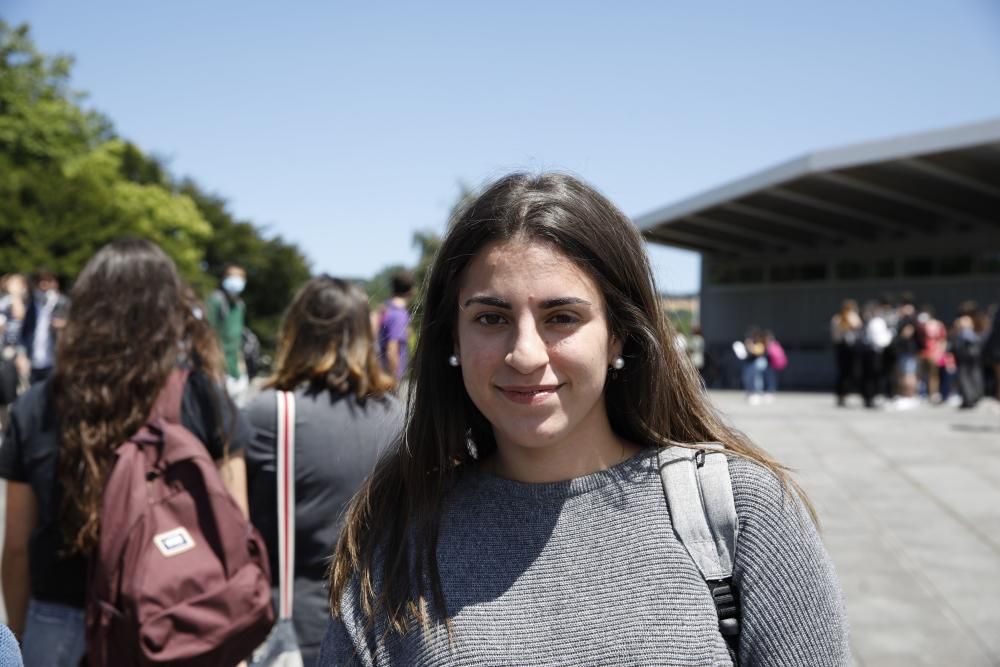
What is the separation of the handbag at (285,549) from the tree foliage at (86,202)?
25593 mm

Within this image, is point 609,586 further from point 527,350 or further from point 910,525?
point 910,525

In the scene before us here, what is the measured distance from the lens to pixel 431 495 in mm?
1858

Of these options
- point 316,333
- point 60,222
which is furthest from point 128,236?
point 60,222

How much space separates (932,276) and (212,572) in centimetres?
3080

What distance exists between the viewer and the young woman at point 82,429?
2.71 m

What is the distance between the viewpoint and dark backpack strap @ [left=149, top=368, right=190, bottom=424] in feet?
9.27

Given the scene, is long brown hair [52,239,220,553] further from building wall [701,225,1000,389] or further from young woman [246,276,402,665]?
building wall [701,225,1000,389]

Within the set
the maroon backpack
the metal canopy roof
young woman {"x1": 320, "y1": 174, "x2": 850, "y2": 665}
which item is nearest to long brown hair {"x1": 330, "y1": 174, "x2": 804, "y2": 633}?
young woman {"x1": 320, "y1": 174, "x2": 850, "y2": 665}

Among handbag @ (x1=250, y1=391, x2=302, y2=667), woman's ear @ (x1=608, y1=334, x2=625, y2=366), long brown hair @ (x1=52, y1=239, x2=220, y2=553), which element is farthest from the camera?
handbag @ (x1=250, y1=391, x2=302, y2=667)

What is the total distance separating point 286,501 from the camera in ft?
10.3

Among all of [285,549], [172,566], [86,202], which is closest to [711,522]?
[172,566]

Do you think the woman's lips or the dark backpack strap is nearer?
the woman's lips

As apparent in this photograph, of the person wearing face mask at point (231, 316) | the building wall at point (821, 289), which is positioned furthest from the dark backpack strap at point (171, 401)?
the building wall at point (821, 289)

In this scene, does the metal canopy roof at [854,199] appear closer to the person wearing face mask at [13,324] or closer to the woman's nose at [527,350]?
the person wearing face mask at [13,324]
